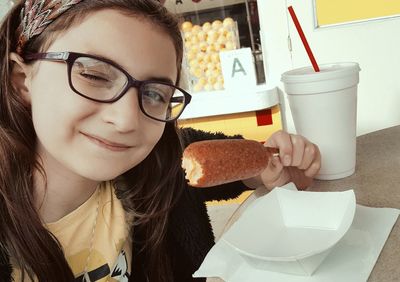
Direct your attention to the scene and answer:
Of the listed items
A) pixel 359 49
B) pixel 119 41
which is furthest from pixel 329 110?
pixel 359 49

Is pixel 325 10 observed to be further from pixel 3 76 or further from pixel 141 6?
pixel 3 76

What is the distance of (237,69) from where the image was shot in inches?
86.2

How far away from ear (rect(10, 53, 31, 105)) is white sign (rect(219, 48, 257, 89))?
1506 mm

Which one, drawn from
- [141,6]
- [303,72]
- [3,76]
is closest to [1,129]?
[3,76]

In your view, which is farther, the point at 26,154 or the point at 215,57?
the point at 215,57

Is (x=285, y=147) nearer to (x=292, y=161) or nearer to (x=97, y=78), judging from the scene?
(x=292, y=161)

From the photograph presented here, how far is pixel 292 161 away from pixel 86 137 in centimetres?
39

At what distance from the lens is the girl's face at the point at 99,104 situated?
688 mm

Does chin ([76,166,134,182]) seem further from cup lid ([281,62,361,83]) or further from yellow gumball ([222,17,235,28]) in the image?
yellow gumball ([222,17,235,28])

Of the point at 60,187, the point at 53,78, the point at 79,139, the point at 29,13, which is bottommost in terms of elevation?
the point at 60,187

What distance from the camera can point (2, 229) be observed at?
29.2 inches

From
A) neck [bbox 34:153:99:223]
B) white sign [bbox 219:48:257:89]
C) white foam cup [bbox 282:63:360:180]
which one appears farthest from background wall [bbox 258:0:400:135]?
neck [bbox 34:153:99:223]

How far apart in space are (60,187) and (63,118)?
20 cm

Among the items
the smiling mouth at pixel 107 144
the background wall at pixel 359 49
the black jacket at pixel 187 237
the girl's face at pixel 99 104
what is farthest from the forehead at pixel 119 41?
the background wall at pixel 359 49
